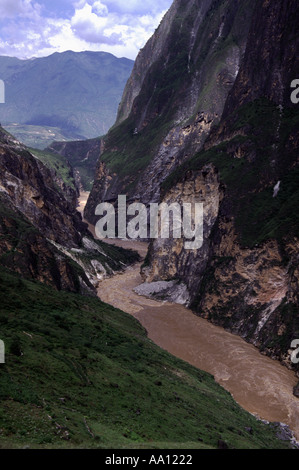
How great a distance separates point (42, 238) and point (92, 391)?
2969 centimetres

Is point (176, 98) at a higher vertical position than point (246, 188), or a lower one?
higher

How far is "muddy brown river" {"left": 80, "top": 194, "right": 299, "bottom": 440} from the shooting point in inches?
1331

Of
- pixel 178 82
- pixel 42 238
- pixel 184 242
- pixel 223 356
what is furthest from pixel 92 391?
pixel 178 82

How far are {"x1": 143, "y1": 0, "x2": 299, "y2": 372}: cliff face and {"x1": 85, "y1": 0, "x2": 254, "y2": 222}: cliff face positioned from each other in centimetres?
2993

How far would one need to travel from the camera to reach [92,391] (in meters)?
19.8

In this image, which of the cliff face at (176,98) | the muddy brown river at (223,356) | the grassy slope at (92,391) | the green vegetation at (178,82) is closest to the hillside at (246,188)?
the cliff face at (176,98)

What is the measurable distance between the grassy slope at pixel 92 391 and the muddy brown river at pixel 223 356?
4.12 m

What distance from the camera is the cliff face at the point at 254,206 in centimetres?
4609

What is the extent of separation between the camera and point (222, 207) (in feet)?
196

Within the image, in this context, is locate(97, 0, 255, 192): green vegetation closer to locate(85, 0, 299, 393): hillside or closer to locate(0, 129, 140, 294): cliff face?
locate(85, 0, 299, 393): hillside

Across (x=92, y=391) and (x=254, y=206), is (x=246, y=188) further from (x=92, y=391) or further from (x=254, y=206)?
(x=92, y=391)

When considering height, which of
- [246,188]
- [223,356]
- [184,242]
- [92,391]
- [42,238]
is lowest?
[223,356]
